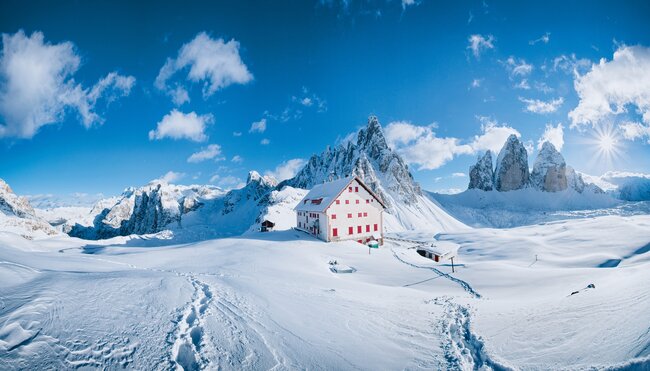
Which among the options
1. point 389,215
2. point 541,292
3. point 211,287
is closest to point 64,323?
point 211,287

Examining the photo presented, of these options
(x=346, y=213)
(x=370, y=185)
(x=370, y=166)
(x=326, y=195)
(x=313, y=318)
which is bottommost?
(x=313, y=318)

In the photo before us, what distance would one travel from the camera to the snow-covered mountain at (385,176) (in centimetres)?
13062

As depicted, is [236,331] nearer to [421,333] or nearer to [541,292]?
[421,333]

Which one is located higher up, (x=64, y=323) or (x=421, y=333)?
(x=64, y=323)

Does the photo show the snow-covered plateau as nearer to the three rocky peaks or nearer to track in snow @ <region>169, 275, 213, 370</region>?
track in snow @ <region>169, 275, 213, 370</region>

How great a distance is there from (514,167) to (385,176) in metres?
113

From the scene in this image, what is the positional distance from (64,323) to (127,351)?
2080mm

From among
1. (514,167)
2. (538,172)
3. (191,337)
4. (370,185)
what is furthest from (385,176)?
(191,337)

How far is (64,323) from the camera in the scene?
639cm

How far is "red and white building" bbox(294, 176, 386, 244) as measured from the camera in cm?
3659

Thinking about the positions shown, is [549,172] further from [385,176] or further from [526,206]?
[385,176]

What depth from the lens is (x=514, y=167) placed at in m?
197

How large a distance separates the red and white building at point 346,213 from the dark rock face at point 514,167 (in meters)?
202

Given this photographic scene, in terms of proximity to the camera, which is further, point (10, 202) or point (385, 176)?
point (385, 176)
